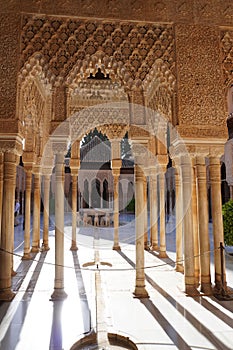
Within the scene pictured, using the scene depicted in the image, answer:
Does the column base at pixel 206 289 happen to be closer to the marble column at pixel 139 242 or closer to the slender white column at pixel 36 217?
the marble column at pixel 139 242

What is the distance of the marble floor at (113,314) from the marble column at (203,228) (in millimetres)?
271

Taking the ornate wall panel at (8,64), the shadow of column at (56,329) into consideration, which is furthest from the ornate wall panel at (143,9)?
the shadow of column at (56,329)

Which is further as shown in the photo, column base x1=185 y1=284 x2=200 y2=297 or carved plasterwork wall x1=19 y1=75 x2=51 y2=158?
carved plasterwork wall x1=19 y1=75 x2=51 y2=158

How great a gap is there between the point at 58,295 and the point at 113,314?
92 cm

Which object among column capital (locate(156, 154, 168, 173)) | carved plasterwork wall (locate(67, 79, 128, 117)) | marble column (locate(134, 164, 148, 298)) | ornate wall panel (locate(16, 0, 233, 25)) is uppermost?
ornate wall panel (locate(16, 0, 233, 25))

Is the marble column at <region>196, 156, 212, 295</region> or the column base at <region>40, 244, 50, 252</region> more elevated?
the marble column at <region>196, 156, 212, 295</region>

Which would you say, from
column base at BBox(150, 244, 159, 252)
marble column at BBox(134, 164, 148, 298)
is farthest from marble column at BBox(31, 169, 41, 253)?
marble column at BBox(134, 164, 148, 298)

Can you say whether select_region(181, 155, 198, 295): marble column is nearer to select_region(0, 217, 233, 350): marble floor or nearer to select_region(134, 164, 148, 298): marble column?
select_region(0, 217, 233, 350): marble floor

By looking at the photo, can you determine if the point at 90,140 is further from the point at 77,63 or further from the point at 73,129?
the point at 77,63

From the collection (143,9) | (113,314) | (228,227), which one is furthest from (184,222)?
(143,9)

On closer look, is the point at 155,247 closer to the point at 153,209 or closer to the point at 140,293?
the point at 153,209

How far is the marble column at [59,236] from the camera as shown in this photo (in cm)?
376

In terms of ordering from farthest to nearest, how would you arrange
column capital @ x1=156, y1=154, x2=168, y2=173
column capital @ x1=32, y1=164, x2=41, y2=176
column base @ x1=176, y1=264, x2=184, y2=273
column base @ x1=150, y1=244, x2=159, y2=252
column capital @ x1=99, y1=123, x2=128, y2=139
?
column capital @ x1=99, y1=123, x2=128, y2=139 < column base @ x1=150, y1=244, x2=159, y2=252 < column capital @ x1=32, y1=164, x2=41, y2=176 < column capital @ x1=156, y1=154, x2=168, y2=173 < column base @ x1=176, y1=264, x2=184, y2=273

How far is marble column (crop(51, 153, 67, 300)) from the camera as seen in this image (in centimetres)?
376
